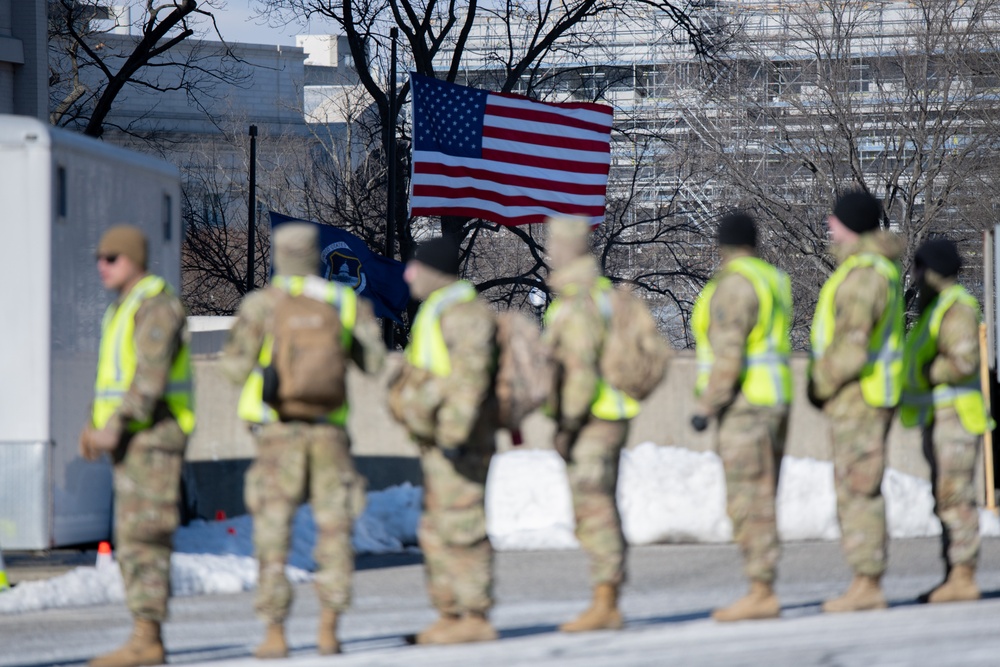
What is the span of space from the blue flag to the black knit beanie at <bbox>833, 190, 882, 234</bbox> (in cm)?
1487

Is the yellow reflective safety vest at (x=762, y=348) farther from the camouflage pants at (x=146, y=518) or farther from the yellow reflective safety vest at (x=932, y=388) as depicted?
the camouflage pants at (x=146, y=518)

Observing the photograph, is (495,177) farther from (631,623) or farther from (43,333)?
(631,623)

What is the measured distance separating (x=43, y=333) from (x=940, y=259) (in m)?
5.09

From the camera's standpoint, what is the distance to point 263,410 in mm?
6438

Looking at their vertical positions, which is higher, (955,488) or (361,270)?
(361,270)

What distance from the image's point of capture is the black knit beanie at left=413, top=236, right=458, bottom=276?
6660 mm

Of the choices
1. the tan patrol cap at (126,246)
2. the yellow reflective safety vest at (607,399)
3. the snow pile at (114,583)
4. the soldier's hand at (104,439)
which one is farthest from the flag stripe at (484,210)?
the soldier's hand at (104,439)

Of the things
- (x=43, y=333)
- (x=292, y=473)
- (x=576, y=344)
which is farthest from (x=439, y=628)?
(x=43, y=333)

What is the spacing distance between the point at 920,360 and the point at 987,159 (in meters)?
27.4

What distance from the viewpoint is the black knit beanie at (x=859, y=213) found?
715 centimetres

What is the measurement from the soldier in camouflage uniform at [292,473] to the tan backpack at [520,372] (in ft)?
1.89

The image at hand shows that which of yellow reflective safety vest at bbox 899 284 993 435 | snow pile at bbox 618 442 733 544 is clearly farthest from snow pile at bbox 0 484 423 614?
yellow reflective safety vest at bbox 899 284 993 435

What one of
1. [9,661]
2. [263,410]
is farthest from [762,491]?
[9,661]

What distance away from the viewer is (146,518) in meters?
6.45
